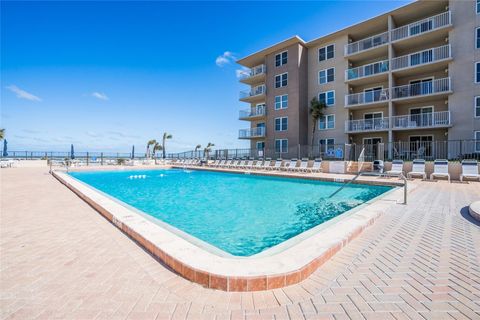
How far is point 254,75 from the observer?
24.9 m

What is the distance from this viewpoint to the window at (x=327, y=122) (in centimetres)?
2060

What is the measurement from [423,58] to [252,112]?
15.2 meters

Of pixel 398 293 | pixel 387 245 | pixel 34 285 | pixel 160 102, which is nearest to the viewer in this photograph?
pixel 398 293

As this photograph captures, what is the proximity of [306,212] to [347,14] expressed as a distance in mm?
20307

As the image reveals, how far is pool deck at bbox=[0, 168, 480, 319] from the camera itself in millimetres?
1778

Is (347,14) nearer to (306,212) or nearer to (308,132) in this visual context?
(308,132)

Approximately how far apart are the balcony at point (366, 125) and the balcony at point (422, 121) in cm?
66

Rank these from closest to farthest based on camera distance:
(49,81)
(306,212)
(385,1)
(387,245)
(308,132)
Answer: (387,245), (306,212), (385,1), (308,132), (49,81)

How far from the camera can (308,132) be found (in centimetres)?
2231

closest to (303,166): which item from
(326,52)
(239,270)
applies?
(326,52)

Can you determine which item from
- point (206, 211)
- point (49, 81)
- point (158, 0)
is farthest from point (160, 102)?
point (206, 211)

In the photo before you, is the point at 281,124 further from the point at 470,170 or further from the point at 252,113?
the point at 470,170

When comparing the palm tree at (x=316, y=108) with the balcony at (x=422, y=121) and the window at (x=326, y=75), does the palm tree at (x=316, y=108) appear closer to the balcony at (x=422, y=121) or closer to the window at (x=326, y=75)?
the window at (x=326, y=75)

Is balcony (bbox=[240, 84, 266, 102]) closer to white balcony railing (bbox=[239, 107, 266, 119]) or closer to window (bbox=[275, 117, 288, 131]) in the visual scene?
white balcony railing (bbox=[239, 107, 266, 119])
